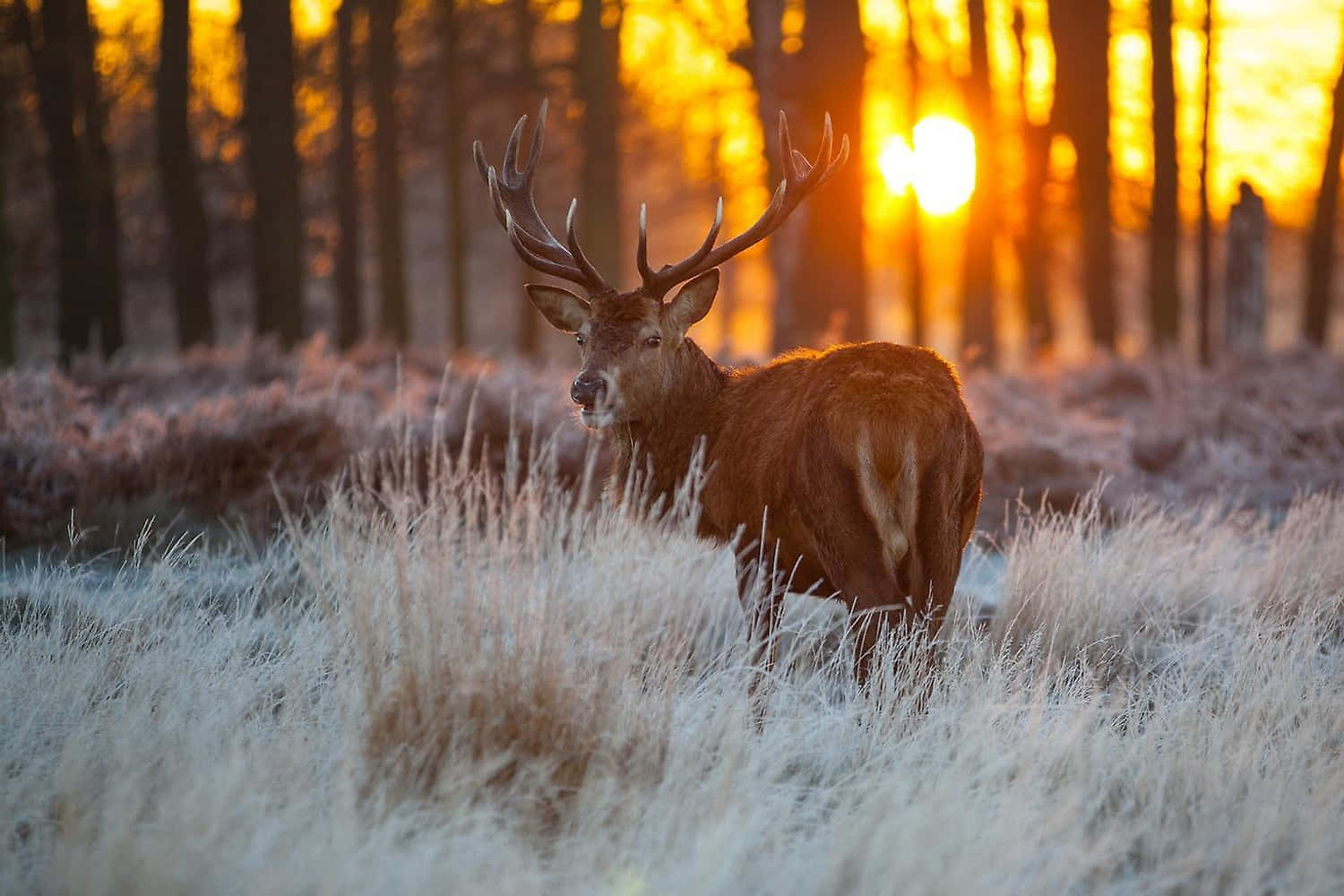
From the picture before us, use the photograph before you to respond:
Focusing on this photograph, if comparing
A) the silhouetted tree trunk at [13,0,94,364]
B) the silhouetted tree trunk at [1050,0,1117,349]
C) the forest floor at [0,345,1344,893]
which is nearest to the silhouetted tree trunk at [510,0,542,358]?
the silhouetted tree trunk at [13,0,94,364]

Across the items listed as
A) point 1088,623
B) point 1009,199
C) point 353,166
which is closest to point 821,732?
point 1088,623

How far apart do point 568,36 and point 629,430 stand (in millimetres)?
21858

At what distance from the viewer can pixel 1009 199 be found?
25797 millimetres

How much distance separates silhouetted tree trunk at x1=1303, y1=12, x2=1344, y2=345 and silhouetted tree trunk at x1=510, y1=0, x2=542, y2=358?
1148cm

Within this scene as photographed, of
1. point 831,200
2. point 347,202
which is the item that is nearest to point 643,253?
point 831,200

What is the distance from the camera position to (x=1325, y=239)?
18.9 meters

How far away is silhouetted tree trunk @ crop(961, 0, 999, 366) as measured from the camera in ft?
66.7

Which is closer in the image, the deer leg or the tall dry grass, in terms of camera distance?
the tall dry grass

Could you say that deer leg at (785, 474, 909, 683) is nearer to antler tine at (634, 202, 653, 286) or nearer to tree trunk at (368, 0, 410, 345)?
antler tine at (634, 202, 653, 286)

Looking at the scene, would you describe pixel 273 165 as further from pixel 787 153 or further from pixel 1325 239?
pixel 1325 239

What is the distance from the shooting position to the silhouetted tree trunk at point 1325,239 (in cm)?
1788

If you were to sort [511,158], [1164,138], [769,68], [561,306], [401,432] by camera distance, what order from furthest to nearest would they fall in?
[1164,138] < [769,68] < [401,432] < [511,158] < [561,306]

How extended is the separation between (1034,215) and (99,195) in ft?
46.7

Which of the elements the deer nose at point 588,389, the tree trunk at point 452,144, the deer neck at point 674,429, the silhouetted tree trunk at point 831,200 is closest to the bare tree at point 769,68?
the silhouetted tree trunk at point 831,200
